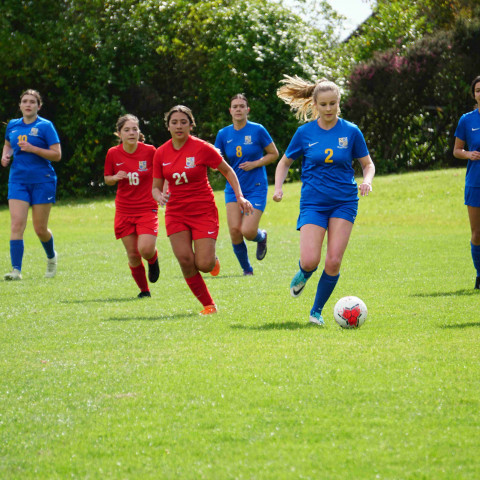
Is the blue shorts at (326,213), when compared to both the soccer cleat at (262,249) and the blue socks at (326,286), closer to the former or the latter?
the blue socks at (326,286)

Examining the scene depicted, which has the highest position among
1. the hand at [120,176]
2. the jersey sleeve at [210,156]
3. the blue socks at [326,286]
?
the jersey sleeve at [210,156]

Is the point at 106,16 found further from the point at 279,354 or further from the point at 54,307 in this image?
the point at 279,354

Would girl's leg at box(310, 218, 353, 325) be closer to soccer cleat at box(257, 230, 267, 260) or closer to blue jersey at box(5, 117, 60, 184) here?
soccer cleat at box(257, 230, 267, 260)

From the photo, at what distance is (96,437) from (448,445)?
1.84m

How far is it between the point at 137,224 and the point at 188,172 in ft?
5.85

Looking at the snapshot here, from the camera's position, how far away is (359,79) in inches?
1106

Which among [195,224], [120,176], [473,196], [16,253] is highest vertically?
[120,176]

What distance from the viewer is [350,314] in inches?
274

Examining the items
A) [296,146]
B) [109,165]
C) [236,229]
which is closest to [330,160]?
[296,146]

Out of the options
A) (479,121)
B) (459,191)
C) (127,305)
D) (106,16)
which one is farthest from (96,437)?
(106,16)

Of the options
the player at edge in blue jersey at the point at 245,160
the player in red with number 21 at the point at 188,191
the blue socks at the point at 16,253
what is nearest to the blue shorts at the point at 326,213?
the player in red with number 21 at the point at 188,191

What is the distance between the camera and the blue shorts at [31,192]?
11320mm

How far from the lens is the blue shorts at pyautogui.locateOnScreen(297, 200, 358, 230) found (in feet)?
23.9

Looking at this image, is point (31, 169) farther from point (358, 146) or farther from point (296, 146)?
point (358, 146)
